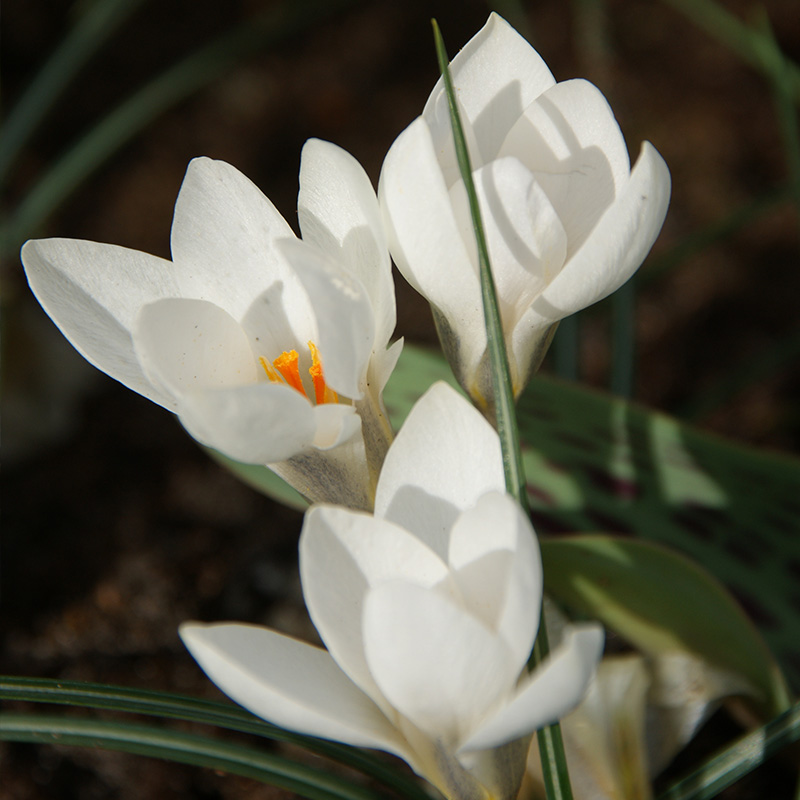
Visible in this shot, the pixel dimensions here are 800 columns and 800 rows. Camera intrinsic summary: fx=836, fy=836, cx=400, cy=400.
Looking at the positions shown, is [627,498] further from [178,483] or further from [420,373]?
[178,483]

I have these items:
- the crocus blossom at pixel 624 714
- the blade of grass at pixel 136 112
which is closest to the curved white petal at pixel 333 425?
the crocus blossom at pixel 624 714

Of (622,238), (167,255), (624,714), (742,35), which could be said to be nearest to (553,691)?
(622,238)

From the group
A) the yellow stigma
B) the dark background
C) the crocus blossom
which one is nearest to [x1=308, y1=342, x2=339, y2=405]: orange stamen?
the yellow stigma

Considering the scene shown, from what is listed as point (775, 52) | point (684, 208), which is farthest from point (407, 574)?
point (684, 208)

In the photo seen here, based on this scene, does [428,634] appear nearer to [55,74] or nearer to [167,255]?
[55,74]

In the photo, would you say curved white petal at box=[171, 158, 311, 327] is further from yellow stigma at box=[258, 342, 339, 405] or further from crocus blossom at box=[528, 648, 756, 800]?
crocus blossom at box=[528, 648, 756, 800]

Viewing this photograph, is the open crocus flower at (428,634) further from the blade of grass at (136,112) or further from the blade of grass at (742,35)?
the blade of grass at (136,112)

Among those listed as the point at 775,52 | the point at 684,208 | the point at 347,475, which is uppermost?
the point at 684,208
